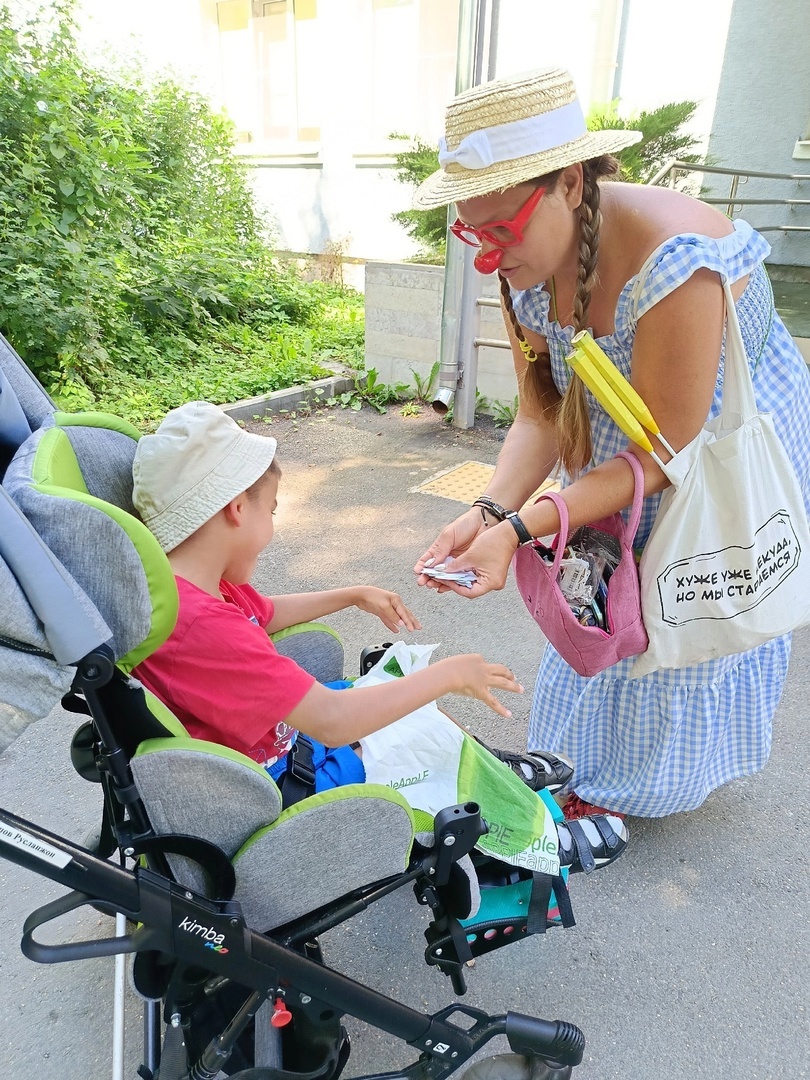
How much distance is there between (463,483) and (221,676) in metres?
3.34

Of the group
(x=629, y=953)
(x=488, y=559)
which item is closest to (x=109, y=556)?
(x=488, y=559)

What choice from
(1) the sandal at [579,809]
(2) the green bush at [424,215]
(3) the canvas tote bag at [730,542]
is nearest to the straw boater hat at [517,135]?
(3) the canvas tote bag at [730,542]

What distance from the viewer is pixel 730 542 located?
A: 5.46 feet

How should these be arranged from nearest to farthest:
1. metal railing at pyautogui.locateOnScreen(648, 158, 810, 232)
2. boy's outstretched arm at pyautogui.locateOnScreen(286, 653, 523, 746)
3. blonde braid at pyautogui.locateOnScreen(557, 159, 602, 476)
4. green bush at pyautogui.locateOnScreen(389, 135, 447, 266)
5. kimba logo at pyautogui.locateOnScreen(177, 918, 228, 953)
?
kimba logo at pyautogui.locateOnScreen(177, 918, 228, 953)
boy's outstretched arm at pyautogui.locateOnScreen(286, 653, 523, 746)
blonde braid at pyautogui.locateOnScreen(557, 159, 602, 476)
metal railing at pyautogui.locateOnScreen(648, 158, 810, 232)
green bush at pyautogui.locateOnScreen(389, 135, 447, 266)

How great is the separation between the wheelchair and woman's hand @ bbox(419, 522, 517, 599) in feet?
1.53

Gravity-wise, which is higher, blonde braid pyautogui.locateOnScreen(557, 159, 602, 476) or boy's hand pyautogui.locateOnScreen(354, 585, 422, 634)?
blonde braid pyautogui.locateOnScreen(557, 159, 602, 476)

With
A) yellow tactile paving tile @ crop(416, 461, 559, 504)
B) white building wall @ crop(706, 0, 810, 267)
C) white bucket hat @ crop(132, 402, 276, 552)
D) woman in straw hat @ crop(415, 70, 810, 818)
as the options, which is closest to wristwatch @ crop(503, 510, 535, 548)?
woman in straw hat @ crop(415, 70, 810, 818)

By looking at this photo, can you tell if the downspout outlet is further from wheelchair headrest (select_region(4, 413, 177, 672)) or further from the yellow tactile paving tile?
wheelchair headrest (select_region(4, 413, 177, 672))

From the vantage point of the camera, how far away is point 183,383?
5.79 metres

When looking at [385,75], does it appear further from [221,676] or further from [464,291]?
[221,676]

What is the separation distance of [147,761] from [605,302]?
1.29 metres

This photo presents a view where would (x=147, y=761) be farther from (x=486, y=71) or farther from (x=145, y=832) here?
(x=486, y=71)

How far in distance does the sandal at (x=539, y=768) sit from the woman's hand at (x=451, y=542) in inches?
18.4

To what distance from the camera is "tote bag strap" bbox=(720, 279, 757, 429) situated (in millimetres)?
1505
